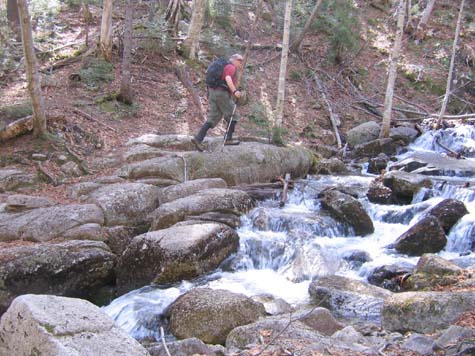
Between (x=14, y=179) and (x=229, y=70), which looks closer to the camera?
(x=14, y=179)

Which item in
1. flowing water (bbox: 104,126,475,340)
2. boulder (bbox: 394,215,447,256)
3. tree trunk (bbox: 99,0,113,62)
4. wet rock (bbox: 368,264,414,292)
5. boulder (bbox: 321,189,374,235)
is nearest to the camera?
flowing water (bbox: 104,126,475,340)

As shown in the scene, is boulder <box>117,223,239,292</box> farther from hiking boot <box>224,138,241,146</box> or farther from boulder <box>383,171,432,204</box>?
boulder <box>383,171,432,204</box>

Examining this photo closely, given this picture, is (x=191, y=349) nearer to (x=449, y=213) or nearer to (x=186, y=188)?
(x=186, y=188)

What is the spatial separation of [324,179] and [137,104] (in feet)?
19.2

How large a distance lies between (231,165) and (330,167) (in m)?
3.80

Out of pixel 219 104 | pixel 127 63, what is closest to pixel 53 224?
pixel 219 104

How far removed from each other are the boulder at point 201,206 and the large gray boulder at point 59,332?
190 inches

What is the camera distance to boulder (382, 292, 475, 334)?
5.41m

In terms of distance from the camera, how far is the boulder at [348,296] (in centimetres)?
664

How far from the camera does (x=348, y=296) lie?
689cm

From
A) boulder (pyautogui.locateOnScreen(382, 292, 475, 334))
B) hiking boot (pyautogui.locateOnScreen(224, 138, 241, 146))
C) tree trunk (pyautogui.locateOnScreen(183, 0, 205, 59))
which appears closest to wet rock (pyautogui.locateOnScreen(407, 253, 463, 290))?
boulder (pyautogui.locateOnScreen(382, 292, 475, 334))

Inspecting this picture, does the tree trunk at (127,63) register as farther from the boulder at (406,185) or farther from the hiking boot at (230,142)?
the boulder at (406,185)

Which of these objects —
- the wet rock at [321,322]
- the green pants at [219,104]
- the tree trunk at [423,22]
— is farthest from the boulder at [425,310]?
the tree trunk at [423,22]

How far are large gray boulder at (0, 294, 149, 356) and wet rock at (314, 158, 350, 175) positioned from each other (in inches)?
415
